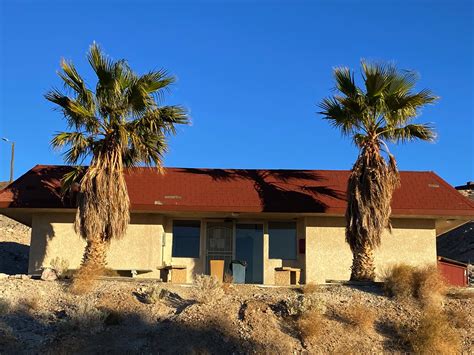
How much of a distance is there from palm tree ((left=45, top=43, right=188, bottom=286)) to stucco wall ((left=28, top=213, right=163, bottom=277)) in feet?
10.4

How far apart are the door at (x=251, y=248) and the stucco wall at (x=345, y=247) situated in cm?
188

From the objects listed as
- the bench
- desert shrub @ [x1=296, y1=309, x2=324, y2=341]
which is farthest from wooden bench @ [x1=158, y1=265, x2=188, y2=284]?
desert shrub @ [x1=296, y1=309, x2=324, y2=341]

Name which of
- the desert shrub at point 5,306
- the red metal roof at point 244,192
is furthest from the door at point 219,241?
the desert shrub at point 5,306

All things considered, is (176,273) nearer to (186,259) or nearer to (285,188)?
(186,259)

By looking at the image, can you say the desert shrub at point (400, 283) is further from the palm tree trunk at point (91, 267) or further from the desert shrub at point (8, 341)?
the desert shrub at point (8, 341)

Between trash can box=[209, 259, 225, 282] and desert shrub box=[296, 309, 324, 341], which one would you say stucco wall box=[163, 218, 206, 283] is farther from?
desert shrub box=[296, 309, 324, 341]

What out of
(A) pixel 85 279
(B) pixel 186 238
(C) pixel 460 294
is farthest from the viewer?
(B) pixel 186 238

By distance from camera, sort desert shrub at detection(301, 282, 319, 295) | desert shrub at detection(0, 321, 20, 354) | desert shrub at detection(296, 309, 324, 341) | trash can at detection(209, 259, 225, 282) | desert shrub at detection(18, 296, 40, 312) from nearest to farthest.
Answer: desert shrub at detection(0, 321, 20, 354) < desert shrub at detection(296, 309, 324, 341) < desert shrub at detection(18, 296, 40, 312) < desert shrub at detection(301, 282, 319, 295) < trash can at detection(209, 259, 225, 282)

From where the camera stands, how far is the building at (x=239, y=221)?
20.5 m

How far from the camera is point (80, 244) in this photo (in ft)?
68.5

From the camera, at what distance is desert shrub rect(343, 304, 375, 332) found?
1429 cm

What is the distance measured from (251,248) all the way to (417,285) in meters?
7.45

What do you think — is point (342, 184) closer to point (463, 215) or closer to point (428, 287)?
point (463, 215)

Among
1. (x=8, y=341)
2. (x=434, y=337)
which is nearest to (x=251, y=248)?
(x=434, y=337)
